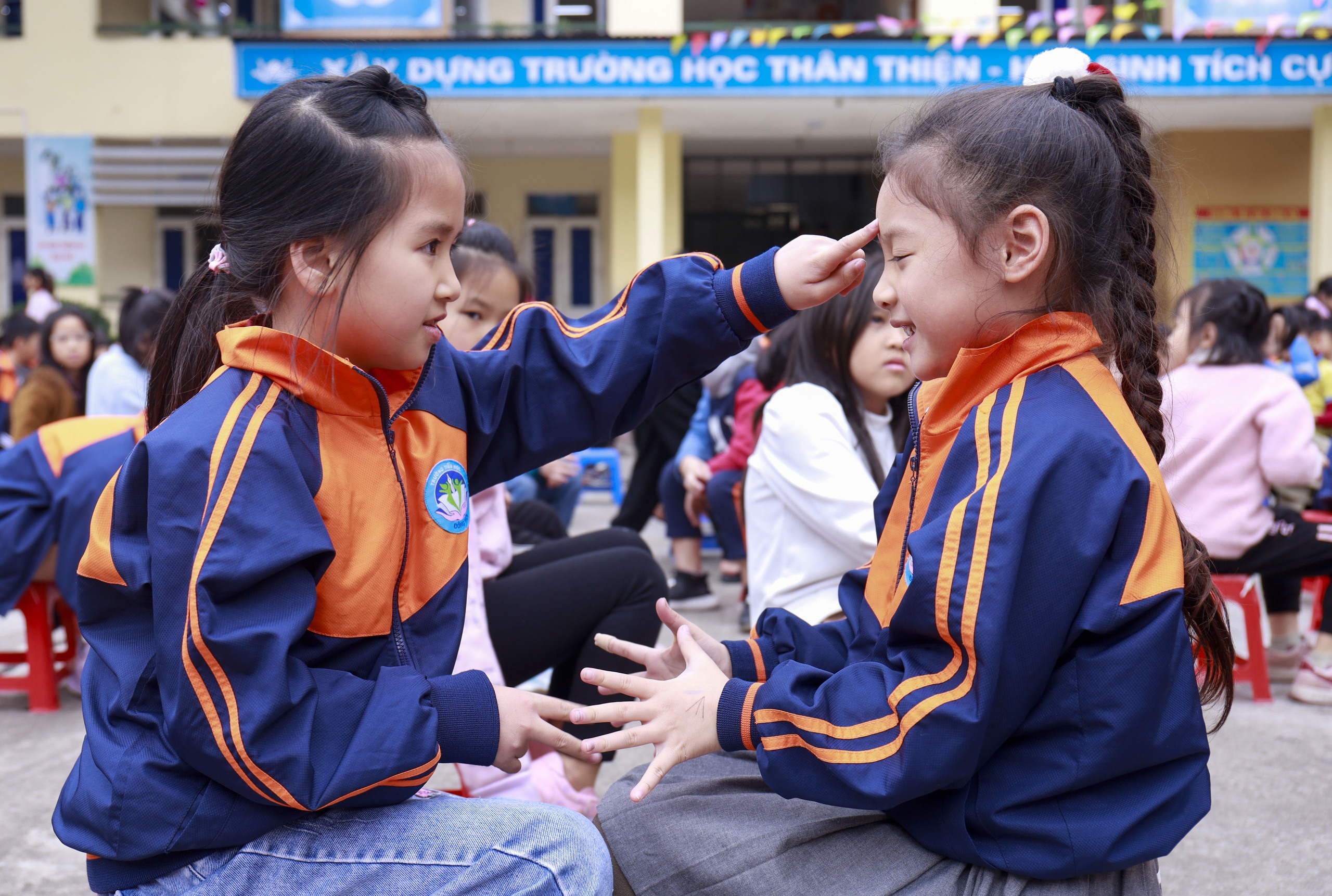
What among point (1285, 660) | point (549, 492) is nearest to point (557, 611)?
point (549, 492)

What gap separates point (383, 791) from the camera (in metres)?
1.17

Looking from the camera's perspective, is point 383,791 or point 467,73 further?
point 467,73

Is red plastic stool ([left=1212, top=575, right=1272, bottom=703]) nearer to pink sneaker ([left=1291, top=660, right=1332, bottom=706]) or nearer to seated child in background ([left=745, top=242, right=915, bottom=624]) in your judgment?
pink sneaker ([left=1291, top=660, right=1332, bottom=706])

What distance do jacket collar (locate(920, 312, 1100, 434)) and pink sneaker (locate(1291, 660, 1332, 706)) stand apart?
2569mm

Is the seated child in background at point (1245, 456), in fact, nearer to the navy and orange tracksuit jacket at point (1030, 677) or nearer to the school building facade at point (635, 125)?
the navy and orange tracksuit jacket at point (1030, 677)

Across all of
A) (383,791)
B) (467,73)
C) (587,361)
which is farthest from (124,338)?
(467,73)

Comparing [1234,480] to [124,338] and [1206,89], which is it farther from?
[1206,89]

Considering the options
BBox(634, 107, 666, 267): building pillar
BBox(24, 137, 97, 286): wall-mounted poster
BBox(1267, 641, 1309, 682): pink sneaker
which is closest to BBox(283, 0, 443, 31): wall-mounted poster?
BBox(634, 107, 666, 267): building pillar

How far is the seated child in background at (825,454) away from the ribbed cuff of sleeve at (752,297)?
2.56 ft

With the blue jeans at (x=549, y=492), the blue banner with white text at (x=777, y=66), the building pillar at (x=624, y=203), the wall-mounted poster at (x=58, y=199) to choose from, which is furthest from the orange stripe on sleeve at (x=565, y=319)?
the wall-mounted poster at (x=58, y=199)

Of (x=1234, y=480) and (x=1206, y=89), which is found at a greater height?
(x=1206, y=89)

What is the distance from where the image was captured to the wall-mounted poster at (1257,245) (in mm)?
11383

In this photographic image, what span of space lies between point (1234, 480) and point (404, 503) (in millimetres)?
2853

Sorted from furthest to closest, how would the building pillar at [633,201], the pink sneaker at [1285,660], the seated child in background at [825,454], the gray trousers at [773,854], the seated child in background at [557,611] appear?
1. the building pillar at [633,201]
2. the pink sneaker at [1285,660]
3. the seated child in background at [825,454]
4. the seated child in background at [557,611]
5. the gray trousers at [773,854]
